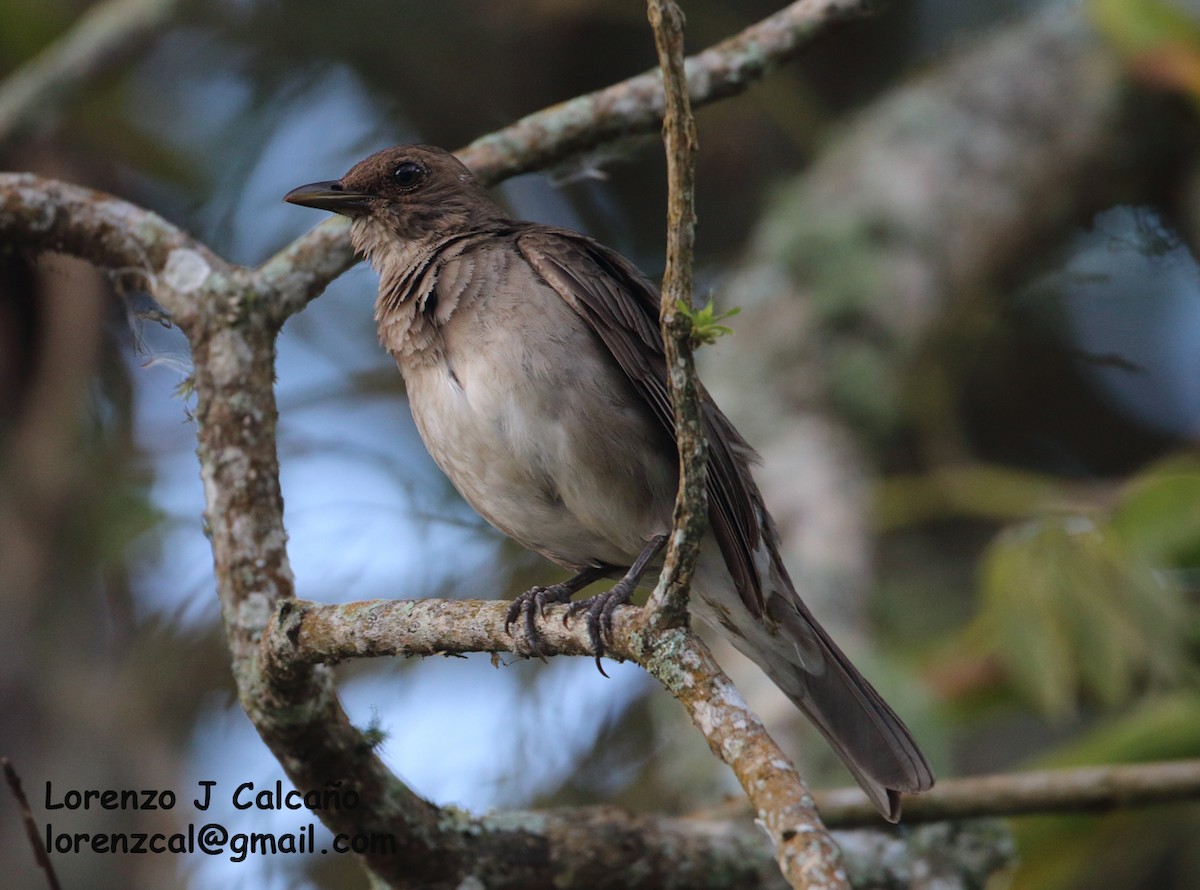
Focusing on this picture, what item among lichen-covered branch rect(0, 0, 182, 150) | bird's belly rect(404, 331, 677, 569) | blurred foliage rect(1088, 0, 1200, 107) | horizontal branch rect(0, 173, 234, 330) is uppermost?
lichen-covered branch rect(0, 0, 182, 150)

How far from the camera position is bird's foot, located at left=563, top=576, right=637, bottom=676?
276 cm

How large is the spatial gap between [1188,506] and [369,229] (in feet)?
9.97

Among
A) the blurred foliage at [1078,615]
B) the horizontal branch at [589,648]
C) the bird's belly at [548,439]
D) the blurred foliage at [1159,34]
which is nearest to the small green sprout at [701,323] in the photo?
the horizontal branch at [589,648]

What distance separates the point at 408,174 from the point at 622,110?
0.74 m

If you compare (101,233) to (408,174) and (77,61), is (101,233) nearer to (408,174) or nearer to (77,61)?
(408,174)

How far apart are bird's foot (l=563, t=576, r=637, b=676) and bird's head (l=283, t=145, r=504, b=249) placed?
146 centimetres

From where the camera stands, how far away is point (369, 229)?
3969 mm

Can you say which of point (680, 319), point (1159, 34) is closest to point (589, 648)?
point (680, 319)

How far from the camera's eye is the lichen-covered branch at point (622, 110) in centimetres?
384

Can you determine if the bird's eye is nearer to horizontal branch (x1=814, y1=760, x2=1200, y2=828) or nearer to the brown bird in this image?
the brown bird

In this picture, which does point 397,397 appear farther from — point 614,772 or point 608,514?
point 608,514

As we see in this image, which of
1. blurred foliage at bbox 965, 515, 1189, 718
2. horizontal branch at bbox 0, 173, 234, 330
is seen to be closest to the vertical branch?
horizontal branch at bbox 0, 173, 234, 330

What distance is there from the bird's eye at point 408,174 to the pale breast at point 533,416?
1.93 ft

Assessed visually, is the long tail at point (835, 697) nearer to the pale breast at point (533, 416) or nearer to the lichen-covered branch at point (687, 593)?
the pale breast at point (533, 416)
